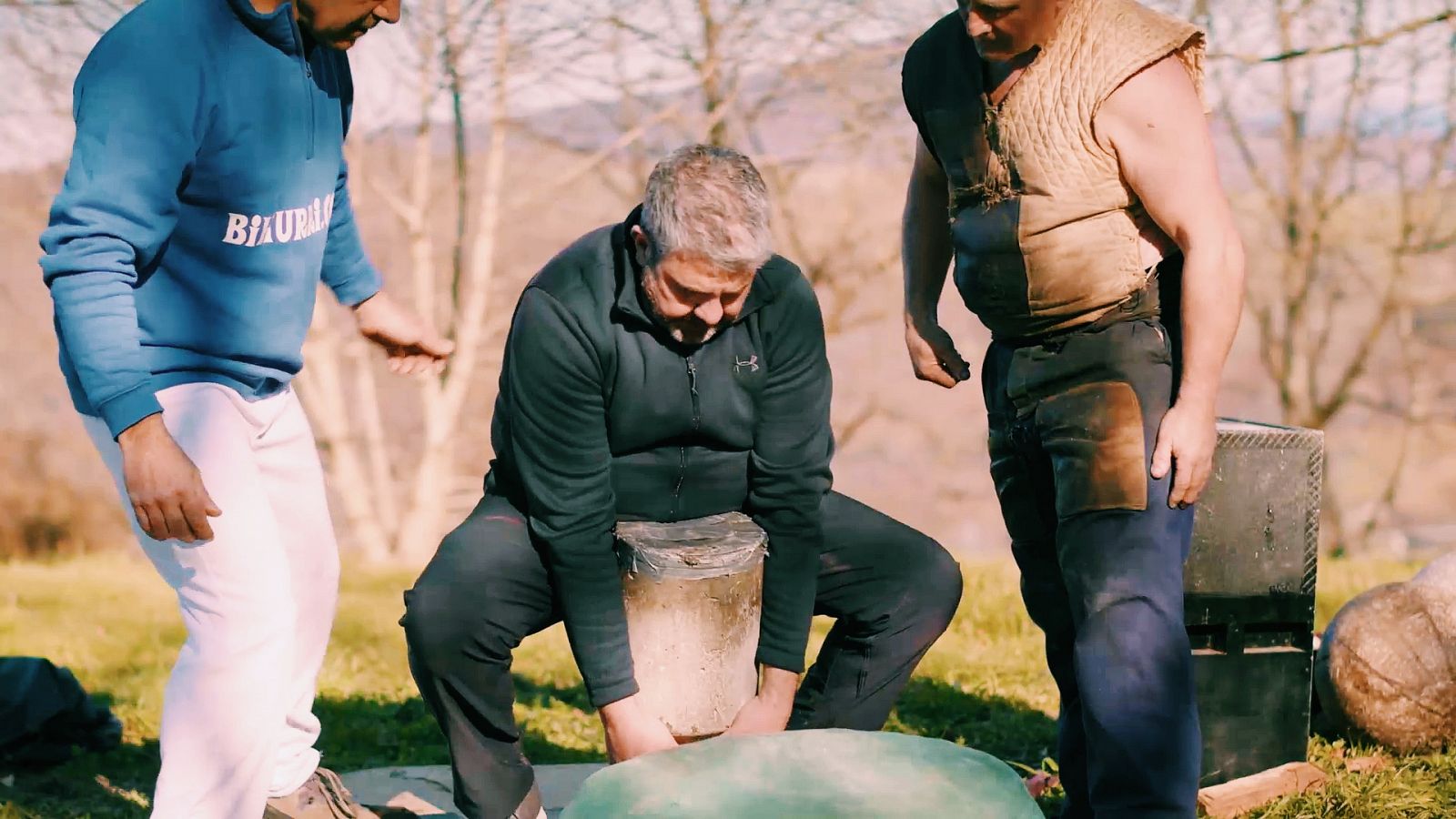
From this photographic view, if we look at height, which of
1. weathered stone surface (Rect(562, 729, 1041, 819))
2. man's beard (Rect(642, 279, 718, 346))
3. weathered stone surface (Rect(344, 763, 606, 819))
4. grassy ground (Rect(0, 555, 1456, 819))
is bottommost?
grassy ground (Rect(0, 555, 1456, 819))

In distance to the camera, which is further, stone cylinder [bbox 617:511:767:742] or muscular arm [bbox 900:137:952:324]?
muscular arm [bbox 900:137:952:324]

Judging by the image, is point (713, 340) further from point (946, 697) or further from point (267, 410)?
point (946, 697)

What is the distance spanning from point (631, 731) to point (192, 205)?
4.53 ft

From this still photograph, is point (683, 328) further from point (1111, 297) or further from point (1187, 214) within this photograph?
point (1187, 214)

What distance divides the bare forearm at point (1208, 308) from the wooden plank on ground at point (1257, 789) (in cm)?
136

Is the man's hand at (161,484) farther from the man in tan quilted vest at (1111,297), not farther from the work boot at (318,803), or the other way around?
the man in tan quilted vest at (1111,297)

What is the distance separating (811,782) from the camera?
220 centimetres

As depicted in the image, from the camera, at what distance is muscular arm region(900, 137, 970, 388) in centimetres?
350

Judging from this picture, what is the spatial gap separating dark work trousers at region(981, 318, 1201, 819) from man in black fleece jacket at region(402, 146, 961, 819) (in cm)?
56

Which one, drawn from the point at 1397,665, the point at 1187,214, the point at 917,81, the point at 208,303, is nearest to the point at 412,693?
the point at 208,303

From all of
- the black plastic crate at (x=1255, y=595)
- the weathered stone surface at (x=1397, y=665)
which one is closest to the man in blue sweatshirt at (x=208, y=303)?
the black plastic crate at (x=1255, y=595)

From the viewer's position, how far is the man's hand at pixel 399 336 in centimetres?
360

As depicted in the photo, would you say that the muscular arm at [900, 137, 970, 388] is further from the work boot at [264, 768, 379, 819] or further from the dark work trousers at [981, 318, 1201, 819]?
the work boot at [264, 768, 379, 819]

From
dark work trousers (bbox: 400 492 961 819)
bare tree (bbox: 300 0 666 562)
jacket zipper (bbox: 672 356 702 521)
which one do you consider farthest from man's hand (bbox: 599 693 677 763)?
bare tree (bbox: 300 0 666 562)
